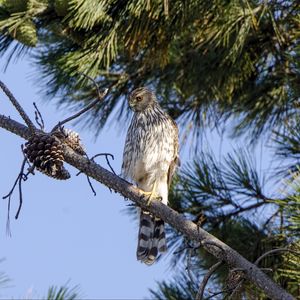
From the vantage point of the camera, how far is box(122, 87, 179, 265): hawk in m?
4.29

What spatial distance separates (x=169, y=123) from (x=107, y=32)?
2.37 ft

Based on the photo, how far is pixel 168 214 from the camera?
280 cm

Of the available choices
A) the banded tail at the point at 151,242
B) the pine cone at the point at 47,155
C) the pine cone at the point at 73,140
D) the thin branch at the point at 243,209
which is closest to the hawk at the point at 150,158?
the banded tail at the point at 151,242

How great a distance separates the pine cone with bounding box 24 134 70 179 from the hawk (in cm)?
153

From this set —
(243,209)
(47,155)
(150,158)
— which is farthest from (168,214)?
(243,209)

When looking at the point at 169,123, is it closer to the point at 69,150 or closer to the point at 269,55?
the point at 269,55

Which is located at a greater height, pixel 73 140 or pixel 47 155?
pixel 73 140

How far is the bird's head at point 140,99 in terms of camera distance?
4.52 meters

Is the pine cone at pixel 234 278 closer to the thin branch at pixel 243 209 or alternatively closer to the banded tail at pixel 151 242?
the banded tail at pixel 151 242

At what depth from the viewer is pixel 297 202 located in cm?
304

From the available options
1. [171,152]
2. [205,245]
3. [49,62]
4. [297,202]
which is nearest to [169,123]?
[171,152]

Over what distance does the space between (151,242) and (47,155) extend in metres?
1.63

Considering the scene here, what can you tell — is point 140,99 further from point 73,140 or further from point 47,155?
point 47,155

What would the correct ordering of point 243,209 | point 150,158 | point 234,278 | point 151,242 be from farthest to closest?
point 243,209, point 150,158, point 151,242, point 234,278
